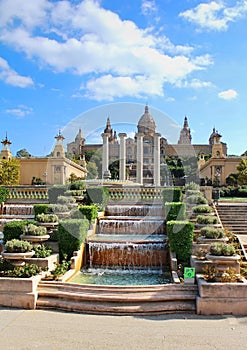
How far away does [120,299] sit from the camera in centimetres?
799

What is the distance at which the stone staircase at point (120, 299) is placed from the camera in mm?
7797

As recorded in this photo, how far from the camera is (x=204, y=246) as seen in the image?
11.2 metres

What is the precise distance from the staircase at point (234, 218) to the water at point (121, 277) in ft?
17.7

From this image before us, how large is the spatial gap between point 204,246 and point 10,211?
1336 cm

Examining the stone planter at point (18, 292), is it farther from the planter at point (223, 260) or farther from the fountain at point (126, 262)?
the planter at point (223, 260)

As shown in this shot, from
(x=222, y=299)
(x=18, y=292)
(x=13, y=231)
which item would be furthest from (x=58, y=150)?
(x=222, y=299)

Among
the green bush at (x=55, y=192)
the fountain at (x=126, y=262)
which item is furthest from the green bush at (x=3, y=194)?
the fountain at (x=126, y=262)

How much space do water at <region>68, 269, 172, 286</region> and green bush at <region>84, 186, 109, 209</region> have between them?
8.04m

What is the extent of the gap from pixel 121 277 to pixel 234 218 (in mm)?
8575

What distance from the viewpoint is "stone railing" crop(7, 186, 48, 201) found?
24.5 metres

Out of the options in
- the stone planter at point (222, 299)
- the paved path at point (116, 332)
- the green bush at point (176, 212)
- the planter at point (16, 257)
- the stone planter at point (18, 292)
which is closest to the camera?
the paved path at point (116, 332)

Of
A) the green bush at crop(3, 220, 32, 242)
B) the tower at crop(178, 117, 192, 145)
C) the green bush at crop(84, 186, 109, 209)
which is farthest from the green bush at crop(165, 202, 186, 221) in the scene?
the tower at crop(178, 117, 192, 145)

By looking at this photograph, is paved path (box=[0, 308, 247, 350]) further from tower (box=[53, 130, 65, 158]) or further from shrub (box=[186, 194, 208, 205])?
tower (box=[53, 130, 65, 158])

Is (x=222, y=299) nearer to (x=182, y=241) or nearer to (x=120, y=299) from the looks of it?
(x=120, y=299)
